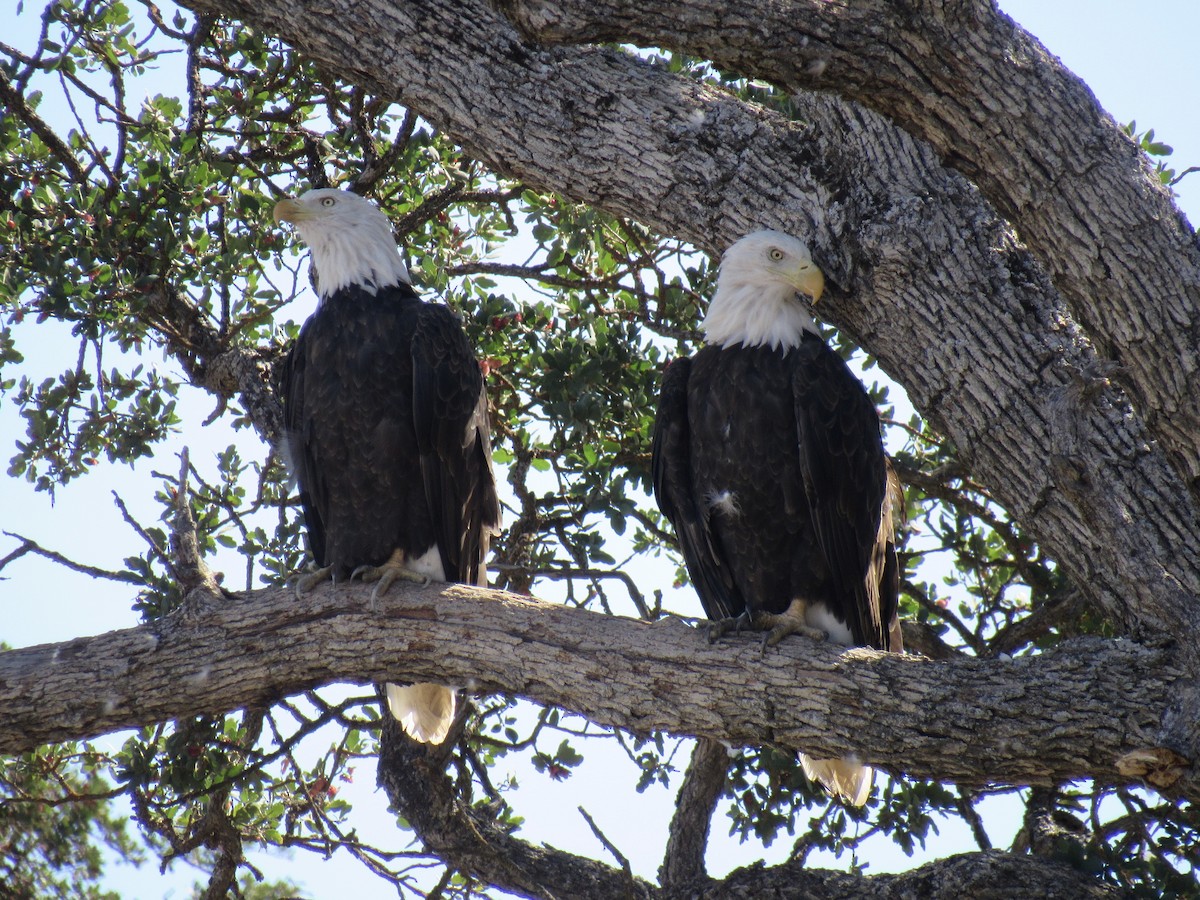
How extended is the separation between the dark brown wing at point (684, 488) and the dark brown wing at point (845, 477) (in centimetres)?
43

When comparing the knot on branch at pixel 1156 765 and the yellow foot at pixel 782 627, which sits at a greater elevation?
the yellow foot at pixel 782 627

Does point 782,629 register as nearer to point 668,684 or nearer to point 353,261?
point 668,684

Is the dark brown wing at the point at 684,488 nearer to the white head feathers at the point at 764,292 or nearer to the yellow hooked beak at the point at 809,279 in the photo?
the white head feathers at the point at 764,292

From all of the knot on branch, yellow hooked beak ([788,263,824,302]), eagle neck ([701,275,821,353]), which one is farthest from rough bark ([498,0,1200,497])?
eagle neck ([701,275,821,353])

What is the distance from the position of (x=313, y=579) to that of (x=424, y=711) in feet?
2.20

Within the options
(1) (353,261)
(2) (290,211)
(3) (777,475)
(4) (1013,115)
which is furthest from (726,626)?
(2) (290,211)

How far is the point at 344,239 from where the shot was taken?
181 inches

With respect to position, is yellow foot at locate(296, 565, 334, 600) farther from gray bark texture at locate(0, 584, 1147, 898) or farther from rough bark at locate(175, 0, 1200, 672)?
rough bark at locate(175, 0, 1200, 672)

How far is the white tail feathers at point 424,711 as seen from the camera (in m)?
4.25

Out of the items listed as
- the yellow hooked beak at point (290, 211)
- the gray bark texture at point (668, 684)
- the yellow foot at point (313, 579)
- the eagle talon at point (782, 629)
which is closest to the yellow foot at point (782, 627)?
the eagle talon at point (782, 629)

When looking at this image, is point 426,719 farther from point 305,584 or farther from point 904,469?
point 904,469

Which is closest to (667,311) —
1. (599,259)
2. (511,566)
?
(599,259)

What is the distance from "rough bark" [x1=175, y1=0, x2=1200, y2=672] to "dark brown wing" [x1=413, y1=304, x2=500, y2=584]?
0.75 meters

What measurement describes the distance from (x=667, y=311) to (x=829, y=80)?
2.37m
